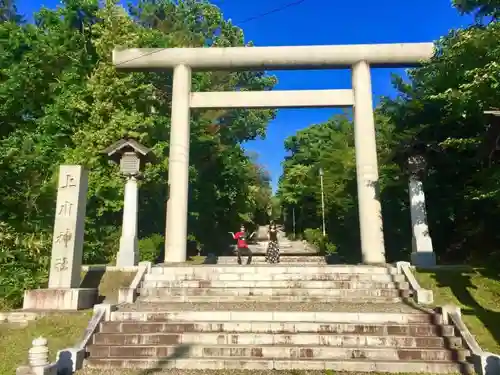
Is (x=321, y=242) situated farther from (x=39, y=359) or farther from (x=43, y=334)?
(x=39, y=359)

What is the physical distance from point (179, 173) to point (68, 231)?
191 inches

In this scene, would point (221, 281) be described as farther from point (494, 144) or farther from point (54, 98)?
point (54, 98)

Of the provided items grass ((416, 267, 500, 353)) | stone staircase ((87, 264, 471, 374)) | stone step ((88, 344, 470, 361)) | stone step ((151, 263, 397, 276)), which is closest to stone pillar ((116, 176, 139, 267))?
stone step ((151, 263, 397, 276))

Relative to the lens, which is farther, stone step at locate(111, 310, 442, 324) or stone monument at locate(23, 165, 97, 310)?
stone monument at locate(23, 165, 97, 310)

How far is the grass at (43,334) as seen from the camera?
6.29 meters

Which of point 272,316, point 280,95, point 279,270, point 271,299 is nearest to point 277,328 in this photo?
point 272,316

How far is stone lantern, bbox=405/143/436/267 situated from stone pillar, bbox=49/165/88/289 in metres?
7.88

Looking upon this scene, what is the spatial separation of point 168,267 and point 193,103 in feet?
19.5

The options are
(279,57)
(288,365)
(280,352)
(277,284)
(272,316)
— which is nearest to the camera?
(288,365)

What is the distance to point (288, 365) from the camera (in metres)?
5.95

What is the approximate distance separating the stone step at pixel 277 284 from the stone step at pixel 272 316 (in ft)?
4.82

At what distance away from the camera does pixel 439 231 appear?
41.7ft

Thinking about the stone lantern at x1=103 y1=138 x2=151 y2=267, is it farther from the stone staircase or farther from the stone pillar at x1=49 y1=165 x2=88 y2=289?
the stone staircase

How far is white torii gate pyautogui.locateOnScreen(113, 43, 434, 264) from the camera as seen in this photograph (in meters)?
12.5
